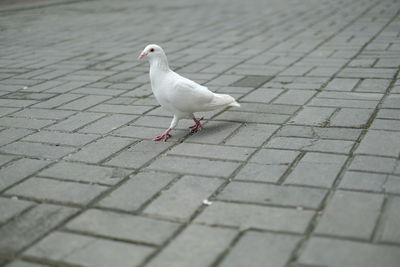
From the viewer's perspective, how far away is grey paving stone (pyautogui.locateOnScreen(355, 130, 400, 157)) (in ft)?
11.1

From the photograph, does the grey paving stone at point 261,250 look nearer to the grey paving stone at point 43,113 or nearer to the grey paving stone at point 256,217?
the grey paving stone at point 256,217

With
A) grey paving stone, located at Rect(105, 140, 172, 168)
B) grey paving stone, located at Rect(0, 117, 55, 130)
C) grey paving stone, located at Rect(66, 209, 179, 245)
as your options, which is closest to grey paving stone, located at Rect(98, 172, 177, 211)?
grey paving stone, located at Rect(66, 209, 179, 245)

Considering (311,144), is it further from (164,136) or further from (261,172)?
(164,136)

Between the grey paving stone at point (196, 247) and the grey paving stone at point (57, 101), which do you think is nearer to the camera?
the grey paving stone at point (196, 247)

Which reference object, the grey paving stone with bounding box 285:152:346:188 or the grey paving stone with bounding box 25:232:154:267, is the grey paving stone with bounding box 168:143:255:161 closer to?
the grey paving stone with bounding box 285:152:346:188

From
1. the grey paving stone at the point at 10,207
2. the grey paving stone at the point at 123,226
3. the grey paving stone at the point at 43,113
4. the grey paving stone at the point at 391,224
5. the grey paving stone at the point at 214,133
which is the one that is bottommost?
the grey paving stone at the point at 391,224

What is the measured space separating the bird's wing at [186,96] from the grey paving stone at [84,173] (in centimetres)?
76

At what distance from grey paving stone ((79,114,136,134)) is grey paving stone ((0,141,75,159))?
41 centimetres

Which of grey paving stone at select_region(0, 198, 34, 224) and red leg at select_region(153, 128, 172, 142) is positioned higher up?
grey paving stone at select_region(0, 198, 34, 224)

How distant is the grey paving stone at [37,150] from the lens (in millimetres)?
3662

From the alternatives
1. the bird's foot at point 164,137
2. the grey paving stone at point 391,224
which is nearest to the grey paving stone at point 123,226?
the grey paving stone at point 391,224

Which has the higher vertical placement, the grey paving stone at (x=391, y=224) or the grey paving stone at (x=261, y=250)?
the grey paving stone at (x=261, y=250)

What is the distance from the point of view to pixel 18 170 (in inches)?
134

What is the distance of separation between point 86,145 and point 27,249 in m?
1.49
